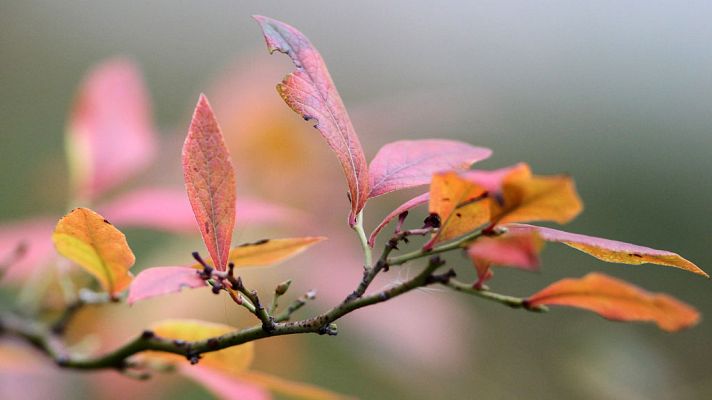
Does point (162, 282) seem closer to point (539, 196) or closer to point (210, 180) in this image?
point (210, 180)

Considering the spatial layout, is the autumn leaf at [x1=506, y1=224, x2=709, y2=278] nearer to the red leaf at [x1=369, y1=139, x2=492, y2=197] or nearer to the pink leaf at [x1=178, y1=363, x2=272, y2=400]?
the red leaf at [x1=369, y1=139, x2=492, y2=197]

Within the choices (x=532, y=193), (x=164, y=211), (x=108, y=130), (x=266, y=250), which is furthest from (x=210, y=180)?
(x=108, y=130)

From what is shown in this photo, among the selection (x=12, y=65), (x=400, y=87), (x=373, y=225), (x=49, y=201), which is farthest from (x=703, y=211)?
(x=12, y=65)

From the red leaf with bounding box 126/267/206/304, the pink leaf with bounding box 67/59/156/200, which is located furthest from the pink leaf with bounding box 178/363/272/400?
the pink leaf with bounding box 67/59/156/200

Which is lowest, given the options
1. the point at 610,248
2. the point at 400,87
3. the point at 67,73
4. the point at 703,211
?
the point at 703,211

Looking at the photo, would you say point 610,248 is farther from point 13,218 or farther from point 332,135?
point 13,218

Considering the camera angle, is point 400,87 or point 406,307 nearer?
point 406,307

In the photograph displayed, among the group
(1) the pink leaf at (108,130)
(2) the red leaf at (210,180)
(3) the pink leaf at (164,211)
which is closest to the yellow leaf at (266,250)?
(2) the red leaf at (210,180)
